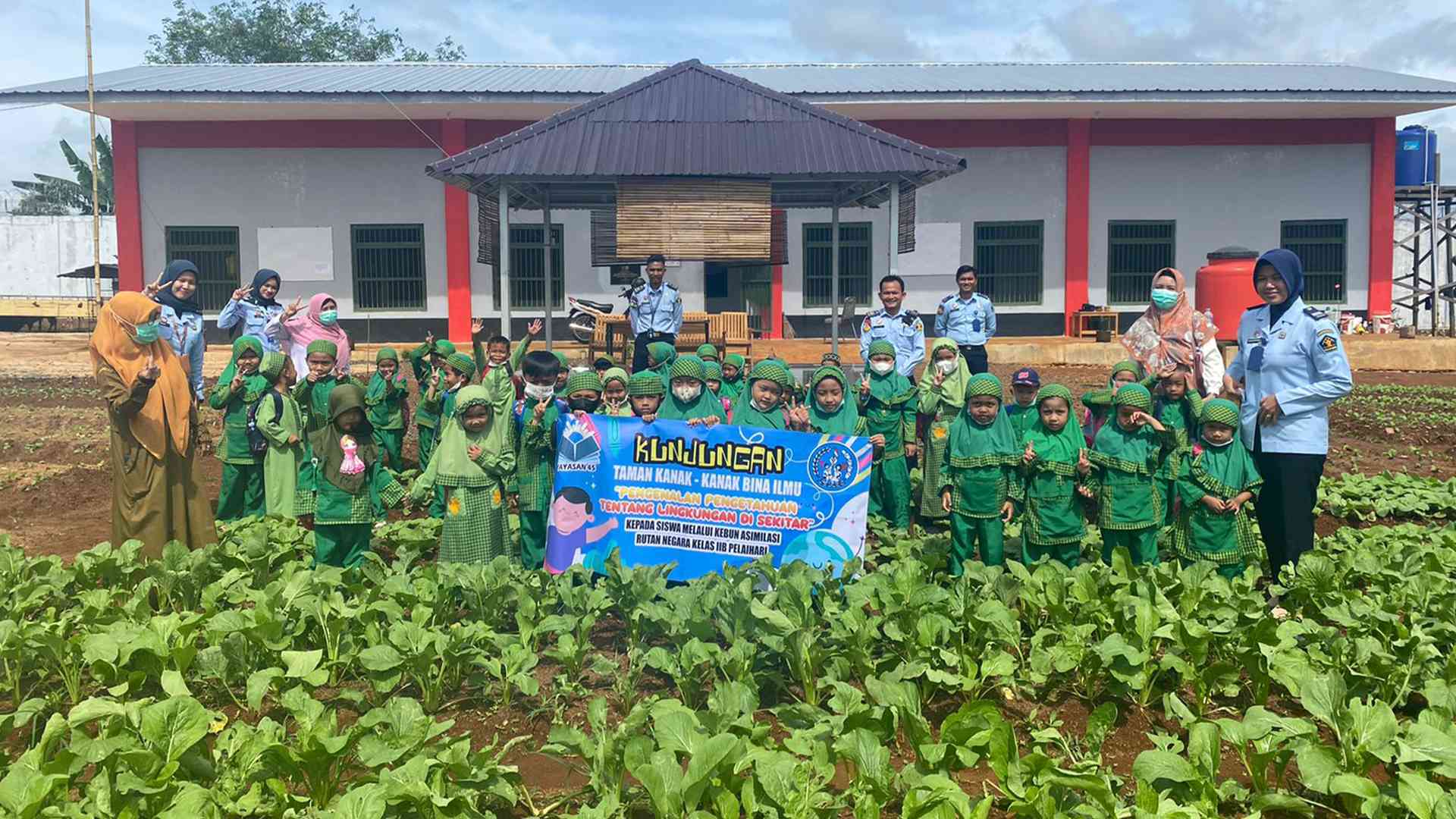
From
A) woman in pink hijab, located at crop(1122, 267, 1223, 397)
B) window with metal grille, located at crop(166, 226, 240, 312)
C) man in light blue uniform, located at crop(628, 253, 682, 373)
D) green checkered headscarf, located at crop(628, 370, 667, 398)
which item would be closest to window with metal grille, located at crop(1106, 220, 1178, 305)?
man in light blue uniform, located at crop(628, 253, 682, 373)

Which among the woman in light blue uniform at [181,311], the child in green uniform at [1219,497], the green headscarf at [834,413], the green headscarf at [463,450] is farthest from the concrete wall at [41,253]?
the child in green uniform at [1219,497]

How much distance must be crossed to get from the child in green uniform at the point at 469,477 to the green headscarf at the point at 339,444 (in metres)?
0.39

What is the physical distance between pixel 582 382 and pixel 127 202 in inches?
570

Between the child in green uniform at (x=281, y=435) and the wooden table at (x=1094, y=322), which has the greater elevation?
the wooden table at (x=1094, y=322)

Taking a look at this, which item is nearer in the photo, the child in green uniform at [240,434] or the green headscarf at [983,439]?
the green headscarf at [983,439]

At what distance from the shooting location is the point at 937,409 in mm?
7055

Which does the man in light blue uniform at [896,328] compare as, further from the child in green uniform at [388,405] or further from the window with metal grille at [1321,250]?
the window with metal grille at [1321,250]

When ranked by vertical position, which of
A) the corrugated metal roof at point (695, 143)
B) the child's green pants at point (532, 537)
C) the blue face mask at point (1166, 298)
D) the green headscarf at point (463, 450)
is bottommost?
the child's green pants at point (532, 537)

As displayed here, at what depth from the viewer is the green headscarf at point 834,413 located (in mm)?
6254

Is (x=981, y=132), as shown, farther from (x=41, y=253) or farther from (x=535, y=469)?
(x=41, y=253)

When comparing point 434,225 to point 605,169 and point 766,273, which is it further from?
point 605,169

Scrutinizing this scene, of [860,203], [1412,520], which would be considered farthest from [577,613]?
[860,203]

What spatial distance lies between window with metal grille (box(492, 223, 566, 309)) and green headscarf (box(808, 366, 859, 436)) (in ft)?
39.5

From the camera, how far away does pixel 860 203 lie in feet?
39.8
